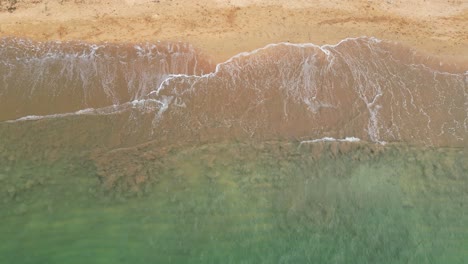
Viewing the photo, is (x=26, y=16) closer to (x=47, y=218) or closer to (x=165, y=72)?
(x=165, y=72)

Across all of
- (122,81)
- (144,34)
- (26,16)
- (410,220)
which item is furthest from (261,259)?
(26,16)

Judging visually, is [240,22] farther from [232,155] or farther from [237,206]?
[237,206]

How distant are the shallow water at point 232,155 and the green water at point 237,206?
3 cm

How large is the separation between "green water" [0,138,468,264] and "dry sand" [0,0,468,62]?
3.11m

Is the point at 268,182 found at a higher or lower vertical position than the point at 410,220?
higher

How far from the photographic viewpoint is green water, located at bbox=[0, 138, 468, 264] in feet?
28.1

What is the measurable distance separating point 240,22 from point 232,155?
3.82 meters

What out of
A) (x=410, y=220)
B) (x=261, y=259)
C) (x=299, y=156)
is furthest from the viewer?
(x=299, y=156)

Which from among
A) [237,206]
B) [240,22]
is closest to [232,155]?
[237,206]

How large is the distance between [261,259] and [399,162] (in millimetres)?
4258

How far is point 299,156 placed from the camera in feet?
32.2

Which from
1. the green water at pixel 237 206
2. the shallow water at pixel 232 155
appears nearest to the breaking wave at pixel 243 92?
the shallow water at pixel 232 155

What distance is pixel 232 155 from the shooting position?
32.0ft

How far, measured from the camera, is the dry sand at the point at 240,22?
35.3ft
